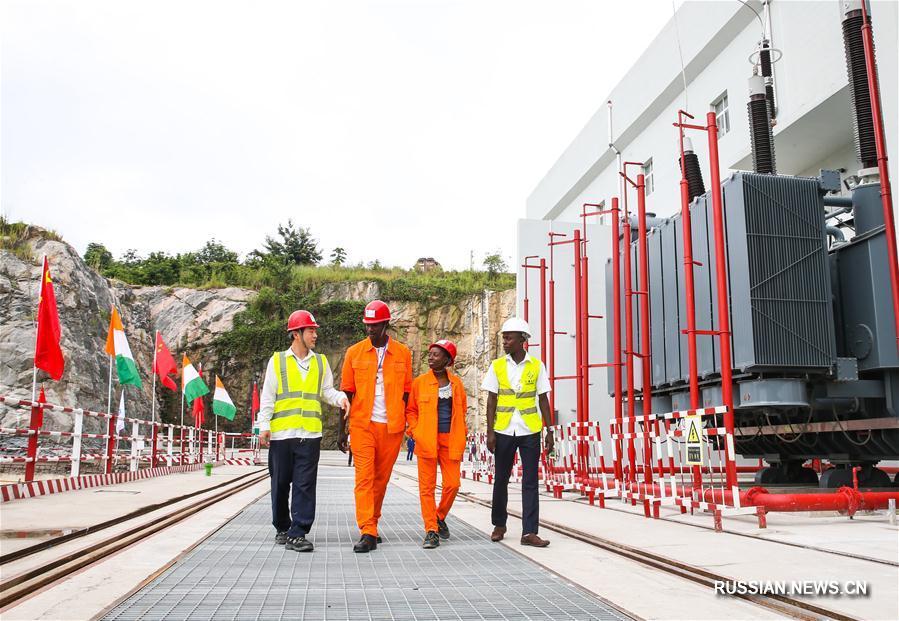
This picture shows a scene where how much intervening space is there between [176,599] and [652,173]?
68.5 ft

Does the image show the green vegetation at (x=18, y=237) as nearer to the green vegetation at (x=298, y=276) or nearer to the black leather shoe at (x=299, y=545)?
the green vegetation at (x=298, y=276)

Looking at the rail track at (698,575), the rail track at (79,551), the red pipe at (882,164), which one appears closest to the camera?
the rail track at (698,575)

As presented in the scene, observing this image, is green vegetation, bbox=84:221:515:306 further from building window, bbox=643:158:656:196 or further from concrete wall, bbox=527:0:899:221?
building window, bbox=643:158:656:196

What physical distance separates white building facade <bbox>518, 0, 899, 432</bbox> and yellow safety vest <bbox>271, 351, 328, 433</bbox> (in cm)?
902

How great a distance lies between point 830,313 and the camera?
10.0m

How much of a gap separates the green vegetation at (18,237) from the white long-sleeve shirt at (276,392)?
21.9 metres

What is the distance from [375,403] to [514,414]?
1.24 m

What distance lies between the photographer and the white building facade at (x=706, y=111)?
531 inches

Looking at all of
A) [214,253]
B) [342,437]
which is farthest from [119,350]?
[214,253]

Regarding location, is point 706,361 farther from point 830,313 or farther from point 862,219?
point 862,219

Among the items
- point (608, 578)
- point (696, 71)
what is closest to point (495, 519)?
Result: point (608, 578)

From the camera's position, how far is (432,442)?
20.8 feet

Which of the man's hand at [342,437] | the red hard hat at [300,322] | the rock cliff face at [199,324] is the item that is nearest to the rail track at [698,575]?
the man's hand at [342,437]

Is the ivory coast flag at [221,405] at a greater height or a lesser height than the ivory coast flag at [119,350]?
lesser
